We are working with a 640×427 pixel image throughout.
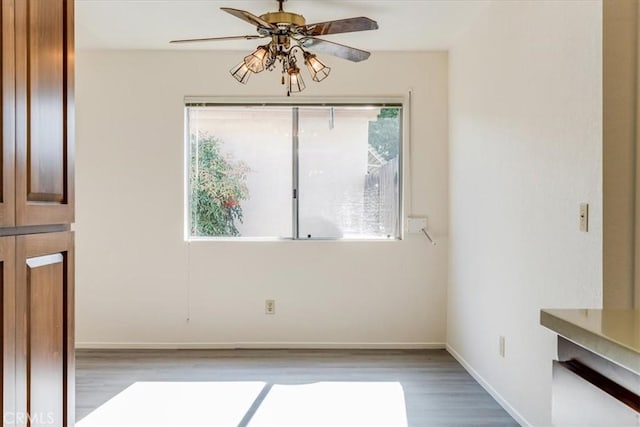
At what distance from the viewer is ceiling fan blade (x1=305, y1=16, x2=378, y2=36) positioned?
2270 mm

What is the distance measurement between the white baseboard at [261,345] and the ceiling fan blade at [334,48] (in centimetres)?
231

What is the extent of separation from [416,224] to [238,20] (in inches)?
82.5

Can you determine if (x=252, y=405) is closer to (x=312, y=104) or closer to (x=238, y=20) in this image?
(x=312, y=104)

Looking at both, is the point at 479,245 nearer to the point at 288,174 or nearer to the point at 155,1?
the point at 288,174

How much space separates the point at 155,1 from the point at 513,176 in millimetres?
2467

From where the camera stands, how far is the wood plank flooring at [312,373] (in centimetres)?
253

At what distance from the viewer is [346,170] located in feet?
12.2

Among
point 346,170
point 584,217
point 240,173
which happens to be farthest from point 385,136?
point 584,217

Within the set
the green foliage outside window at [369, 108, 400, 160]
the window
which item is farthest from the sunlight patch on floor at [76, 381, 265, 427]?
the green foliage outside window at [369, 108, 400, 160]

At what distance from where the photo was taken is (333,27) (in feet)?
7.61

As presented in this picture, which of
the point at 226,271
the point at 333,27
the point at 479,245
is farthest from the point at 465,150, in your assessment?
the point at 226,271

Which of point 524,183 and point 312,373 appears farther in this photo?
point 312,373

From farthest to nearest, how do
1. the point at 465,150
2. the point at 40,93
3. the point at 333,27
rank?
the point at 465,150
the point at 333,27
the point at 40,93

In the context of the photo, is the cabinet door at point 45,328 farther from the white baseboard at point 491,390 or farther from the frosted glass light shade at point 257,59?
the white baseboard at point 491,390
